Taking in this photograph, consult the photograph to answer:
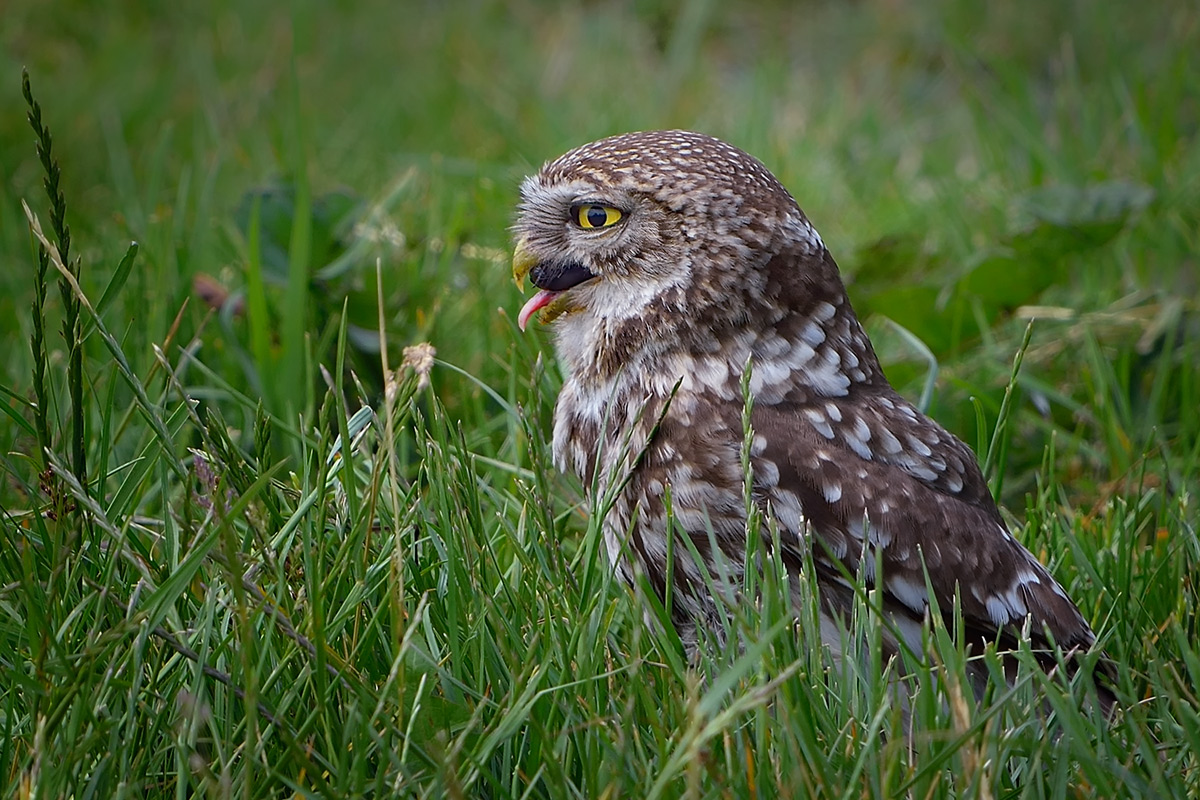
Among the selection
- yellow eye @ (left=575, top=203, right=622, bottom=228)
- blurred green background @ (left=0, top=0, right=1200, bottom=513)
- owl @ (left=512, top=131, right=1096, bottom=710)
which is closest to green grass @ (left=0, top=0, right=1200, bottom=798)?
blurred green background @ (left=0, top=0, right=1200, bottom=513)

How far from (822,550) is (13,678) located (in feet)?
4.58

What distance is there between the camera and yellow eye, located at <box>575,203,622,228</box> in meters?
2.49

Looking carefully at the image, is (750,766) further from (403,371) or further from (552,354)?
(552,354)

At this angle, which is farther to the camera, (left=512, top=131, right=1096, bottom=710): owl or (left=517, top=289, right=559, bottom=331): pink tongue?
(left=517, top=289, right=559, bottom=331): pink tongue

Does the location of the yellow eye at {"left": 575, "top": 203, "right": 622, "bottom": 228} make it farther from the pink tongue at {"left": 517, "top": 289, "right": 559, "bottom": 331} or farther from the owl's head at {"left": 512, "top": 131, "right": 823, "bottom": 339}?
the pink tongue at {"left": 517, "top": 289, "right": 559, "bottom": 331}

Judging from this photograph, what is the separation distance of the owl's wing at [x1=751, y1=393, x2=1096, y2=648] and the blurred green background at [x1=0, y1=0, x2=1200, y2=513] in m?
0.60

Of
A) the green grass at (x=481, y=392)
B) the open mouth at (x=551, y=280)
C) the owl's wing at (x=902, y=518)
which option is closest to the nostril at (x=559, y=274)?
the open mouth at (x=551, y=280)

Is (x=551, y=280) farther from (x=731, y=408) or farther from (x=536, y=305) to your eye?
(x=731, y=408)

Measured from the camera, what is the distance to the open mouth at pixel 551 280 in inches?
100

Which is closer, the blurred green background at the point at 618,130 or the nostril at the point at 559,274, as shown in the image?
the nostril at the point at 559,274

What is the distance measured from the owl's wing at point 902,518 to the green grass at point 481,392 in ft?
0.46

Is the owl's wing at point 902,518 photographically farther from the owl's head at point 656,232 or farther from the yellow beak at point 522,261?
the yellow beak at point 522,261

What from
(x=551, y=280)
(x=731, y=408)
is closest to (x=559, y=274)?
(x=551, y=280)

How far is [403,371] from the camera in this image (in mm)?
2236
